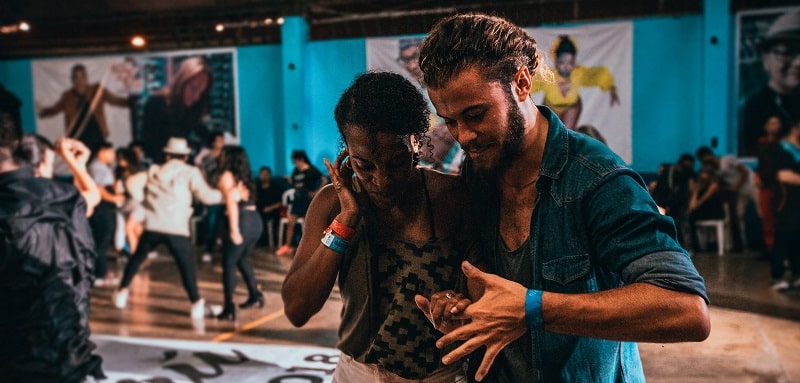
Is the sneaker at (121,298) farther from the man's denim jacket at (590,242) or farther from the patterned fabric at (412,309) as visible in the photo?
the man's denim jacket at (590,242)

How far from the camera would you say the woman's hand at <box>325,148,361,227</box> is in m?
1.73

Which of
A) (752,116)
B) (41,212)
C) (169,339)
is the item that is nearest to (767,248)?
(752,116)

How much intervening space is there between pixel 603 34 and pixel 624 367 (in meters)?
3.74

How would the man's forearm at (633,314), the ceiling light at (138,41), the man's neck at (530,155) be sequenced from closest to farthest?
the man's forearm at (633,314) < the man's neck at (530,155) < the ceiling light at (138,41)

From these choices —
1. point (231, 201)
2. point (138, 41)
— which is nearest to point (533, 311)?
point (231, 201)

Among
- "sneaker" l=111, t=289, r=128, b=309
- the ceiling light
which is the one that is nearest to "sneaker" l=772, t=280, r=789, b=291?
"sneaker" l=111, t=289, r=128, b=309

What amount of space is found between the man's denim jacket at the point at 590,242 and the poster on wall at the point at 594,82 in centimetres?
56

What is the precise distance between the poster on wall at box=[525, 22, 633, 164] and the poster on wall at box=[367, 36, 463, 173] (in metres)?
0.34

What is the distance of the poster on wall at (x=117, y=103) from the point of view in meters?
10.3

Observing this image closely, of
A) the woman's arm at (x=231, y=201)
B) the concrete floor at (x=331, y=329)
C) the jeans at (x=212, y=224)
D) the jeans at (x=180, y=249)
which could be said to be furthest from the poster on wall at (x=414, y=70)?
the jeans at (x=180, y=249)

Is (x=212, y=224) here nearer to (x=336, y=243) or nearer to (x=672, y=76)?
(x=336, y=243)

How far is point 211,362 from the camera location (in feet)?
15.3

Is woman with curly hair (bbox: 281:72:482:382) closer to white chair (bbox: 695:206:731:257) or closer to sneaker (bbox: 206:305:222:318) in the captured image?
white chair (bbox: 695:206:731:257)

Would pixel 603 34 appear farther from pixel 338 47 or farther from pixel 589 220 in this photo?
pixel 589 220
